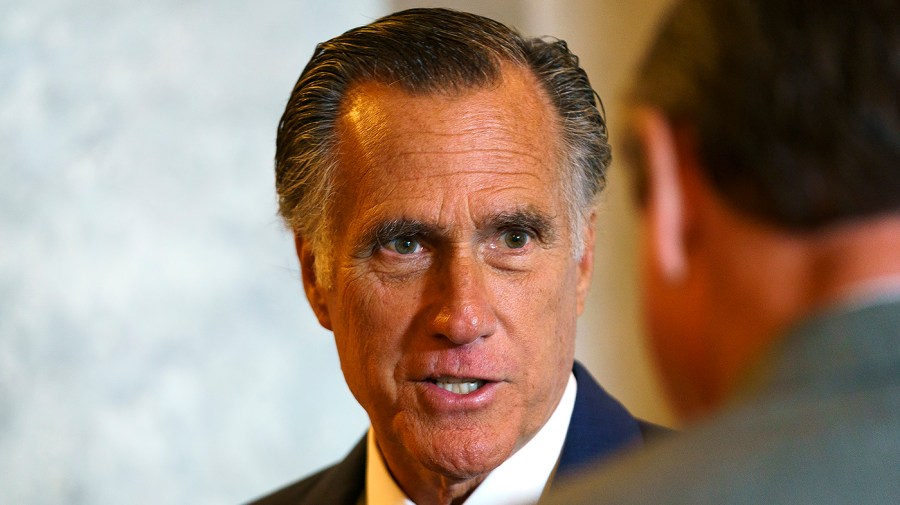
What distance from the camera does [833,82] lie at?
922 mm

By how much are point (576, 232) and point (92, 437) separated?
193 centimetres

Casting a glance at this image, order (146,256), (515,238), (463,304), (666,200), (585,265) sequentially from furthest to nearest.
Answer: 1. (146,256)
2. (585,265)
3. (515,238)
4. (463,304)
5. (666,200)

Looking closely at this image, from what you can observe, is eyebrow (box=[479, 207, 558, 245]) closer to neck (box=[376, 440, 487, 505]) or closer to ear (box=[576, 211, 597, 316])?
ear (box=[576, 211, 597, 316])

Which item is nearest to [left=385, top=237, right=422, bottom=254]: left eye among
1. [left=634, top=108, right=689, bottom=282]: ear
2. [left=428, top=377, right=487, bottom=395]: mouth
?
[left=428, top=377, right=487, bottom=395]: mouth

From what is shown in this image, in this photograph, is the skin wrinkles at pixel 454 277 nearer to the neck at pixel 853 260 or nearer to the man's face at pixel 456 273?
the man's face at pixel 456 273

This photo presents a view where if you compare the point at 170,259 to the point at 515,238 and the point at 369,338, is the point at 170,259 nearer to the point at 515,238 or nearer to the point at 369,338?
the point at 369,338

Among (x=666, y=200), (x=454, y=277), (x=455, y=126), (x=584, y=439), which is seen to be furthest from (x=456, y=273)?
(x=666, y=200)

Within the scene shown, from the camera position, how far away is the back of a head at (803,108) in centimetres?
91

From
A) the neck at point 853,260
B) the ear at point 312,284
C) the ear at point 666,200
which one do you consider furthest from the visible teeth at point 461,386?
the neck at point 853,260

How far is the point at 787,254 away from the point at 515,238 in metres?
1.04

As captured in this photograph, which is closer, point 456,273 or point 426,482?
point 456,273

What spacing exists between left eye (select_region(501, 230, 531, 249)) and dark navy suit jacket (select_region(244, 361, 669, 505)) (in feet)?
0.96

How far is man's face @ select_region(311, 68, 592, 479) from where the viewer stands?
6.23 feet

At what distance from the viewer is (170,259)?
3.57m
